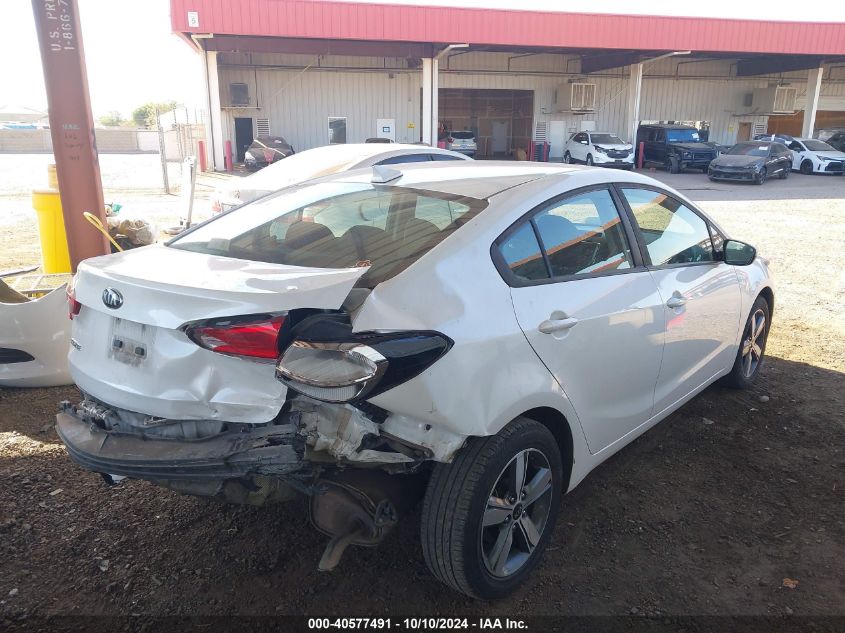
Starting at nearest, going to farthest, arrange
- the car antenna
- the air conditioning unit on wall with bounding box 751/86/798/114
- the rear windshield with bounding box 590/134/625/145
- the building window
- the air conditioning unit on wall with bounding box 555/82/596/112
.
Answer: the car antenna < the rear windshield with bounding box 590/134/625/145 < the building window < the air conditioning unit on wall with bounding box 555/82/596/112 < the air conditioning unit on wall with bounding box 751/86/798/114

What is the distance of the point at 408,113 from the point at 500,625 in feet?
99.6

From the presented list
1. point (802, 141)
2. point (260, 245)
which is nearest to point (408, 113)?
point (802, 141)

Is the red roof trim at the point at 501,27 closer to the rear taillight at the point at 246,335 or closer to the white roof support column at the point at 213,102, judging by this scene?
the white roof support column at the point at 213,102

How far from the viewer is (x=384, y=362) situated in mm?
2148

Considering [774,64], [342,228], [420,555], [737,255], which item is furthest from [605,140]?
[420,555]

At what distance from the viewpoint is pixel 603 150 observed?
1049 inches

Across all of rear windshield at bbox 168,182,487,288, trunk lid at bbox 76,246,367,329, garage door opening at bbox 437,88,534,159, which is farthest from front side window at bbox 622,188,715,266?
garage door opening at bbox 437,88,534,159

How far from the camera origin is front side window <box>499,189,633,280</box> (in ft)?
8.91

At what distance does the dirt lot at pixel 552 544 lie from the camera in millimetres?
2654

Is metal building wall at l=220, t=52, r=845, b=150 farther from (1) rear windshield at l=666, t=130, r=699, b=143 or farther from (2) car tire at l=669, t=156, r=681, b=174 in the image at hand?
(2) car tire at l=669, t=156, r=681, b=174

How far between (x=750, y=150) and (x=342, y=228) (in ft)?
79.5

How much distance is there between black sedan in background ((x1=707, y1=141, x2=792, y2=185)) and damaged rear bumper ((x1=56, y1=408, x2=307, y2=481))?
23.4 metres

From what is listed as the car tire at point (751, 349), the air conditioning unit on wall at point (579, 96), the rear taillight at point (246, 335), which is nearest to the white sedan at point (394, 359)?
the rear taillight at point (246, 335)

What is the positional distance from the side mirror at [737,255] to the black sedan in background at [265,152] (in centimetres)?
2148
